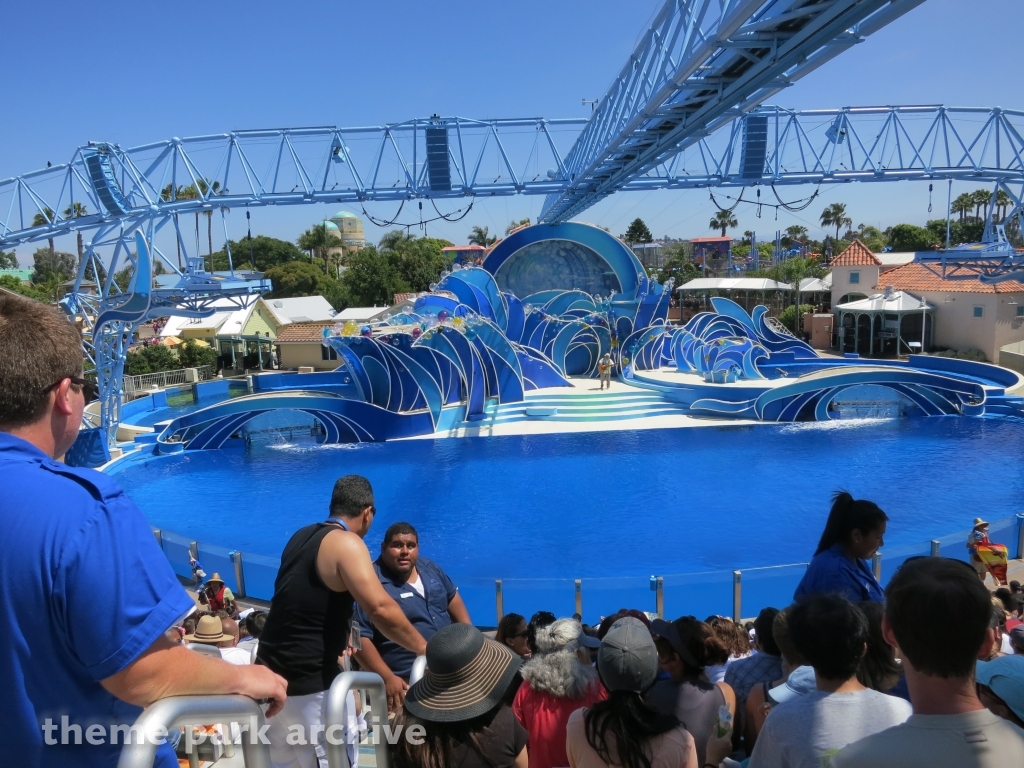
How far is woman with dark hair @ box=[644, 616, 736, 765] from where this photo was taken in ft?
9.41

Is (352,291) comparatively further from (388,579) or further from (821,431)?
(388,579)

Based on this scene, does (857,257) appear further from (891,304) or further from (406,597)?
(406,597)

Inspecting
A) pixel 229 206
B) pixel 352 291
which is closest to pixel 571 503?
pixel 229 206

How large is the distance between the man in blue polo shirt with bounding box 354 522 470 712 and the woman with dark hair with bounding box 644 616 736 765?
90 cm

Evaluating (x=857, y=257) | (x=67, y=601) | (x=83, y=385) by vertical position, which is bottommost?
(x=67, y=601)

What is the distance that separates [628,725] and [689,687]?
2.58ft

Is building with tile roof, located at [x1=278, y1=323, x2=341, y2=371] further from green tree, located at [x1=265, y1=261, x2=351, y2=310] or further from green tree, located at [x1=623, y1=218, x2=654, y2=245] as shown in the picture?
green tree, located at [x1=623, y1=218, x2=654, y2=245]

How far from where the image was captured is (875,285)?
1252 inches

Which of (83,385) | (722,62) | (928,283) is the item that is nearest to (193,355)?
(722,62)

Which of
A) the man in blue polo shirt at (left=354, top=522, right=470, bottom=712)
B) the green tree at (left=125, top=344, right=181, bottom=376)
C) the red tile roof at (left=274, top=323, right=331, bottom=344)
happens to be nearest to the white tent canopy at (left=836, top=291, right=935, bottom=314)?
the red tile roof at (left=274, top=323, right=331, bottom=344)

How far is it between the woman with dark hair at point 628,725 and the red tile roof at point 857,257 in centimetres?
3409

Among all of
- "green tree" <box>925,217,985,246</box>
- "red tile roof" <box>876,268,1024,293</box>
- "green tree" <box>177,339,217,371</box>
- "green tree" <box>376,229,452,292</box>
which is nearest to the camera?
"red tile roof" <box>876,268,1024,293</box>

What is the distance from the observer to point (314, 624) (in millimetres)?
2645

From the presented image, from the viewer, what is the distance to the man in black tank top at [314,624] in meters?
2.56
